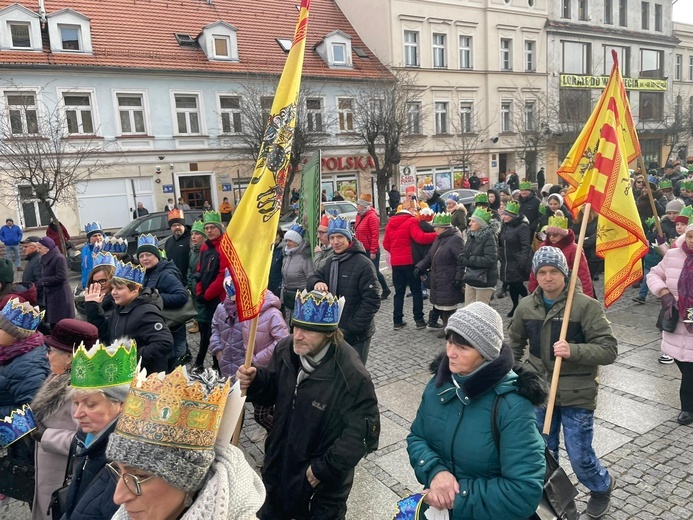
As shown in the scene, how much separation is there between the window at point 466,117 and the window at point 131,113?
18036 mm

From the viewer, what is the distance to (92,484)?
2338mm

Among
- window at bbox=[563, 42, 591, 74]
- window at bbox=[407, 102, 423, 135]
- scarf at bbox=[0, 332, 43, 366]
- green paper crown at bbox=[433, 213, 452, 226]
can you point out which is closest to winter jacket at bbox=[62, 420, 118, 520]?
scarf at bbox=[0, 332, 43, 366]

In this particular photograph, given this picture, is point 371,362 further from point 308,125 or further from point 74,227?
point 74,227

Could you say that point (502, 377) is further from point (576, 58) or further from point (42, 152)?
point (576, 58)

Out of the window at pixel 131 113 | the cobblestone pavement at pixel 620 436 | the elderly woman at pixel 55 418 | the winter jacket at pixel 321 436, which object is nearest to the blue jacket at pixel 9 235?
the window at pixel 131 113

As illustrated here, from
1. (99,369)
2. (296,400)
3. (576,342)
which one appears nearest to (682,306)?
(576,342)

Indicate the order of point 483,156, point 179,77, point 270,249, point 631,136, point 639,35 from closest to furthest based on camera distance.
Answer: point 270,249 → point 631,136 → point 179,77 → point 483,156 → point 639,35

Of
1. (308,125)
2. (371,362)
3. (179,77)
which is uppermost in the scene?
(179,77)

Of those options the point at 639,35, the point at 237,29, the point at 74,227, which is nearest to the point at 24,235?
the point at 74,227

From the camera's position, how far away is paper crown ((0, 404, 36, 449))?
3.12 m

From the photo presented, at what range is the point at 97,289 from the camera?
518cm

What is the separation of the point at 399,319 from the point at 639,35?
4172 cm

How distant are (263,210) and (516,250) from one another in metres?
5.90

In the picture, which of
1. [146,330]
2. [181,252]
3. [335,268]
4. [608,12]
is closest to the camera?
[146,330]
